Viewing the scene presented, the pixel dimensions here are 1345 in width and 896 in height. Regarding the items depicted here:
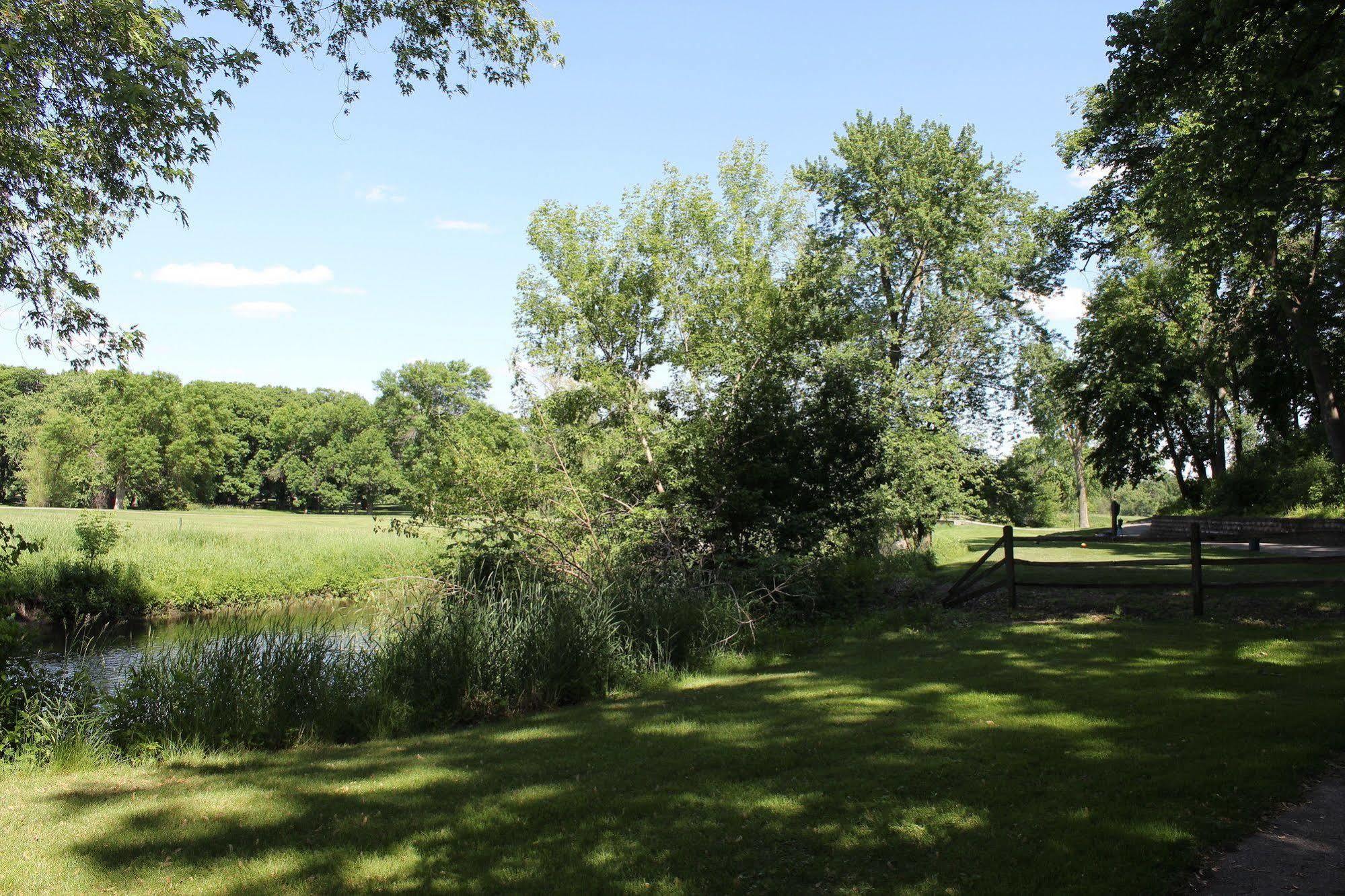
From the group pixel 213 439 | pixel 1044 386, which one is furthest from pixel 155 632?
pixel 213 439

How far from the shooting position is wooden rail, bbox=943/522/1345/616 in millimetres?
11430

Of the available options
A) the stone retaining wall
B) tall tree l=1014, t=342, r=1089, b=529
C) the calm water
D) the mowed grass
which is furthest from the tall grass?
tall tree l=1014, t=342, r=1089, b=529

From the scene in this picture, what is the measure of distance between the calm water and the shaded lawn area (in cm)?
388

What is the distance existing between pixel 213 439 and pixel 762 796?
7482 centimetres

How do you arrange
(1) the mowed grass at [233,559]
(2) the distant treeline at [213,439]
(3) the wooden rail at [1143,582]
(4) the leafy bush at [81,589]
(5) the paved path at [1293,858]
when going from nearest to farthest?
(5) the paved path at [1293,858], (3) the wooden rail at [1143,582], (4) the leafy bush at [81,589], (1) the mowed grass at [233,559], (2) the distant treeline at [213,439]

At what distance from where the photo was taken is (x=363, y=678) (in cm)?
978

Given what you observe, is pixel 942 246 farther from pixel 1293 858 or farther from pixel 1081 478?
pixel 1081 478

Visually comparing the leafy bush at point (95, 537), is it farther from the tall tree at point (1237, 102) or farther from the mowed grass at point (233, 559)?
the tall tree at point (1237, 102)

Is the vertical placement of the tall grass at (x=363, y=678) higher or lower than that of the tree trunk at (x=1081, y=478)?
lower

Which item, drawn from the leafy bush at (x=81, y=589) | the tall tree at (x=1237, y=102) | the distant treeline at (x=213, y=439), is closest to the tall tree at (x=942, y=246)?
the tall tree at (x=1237, y=102)

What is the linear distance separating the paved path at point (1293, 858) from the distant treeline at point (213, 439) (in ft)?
194

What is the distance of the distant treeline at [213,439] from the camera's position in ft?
186

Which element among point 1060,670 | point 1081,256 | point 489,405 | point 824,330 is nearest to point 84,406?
point 489,405

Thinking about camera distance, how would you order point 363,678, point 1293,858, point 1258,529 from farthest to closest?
1. point 1258,529
2. point 363,678
3. point 1293,858
